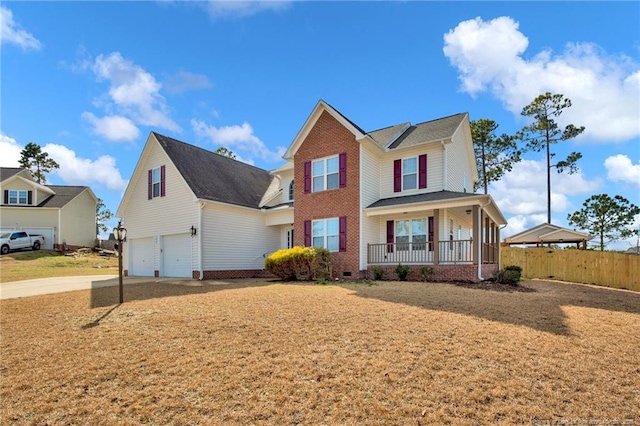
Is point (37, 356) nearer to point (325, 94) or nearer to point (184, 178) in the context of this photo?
point (184, 178)

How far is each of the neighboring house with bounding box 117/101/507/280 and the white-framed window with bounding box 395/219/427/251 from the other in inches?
1.9

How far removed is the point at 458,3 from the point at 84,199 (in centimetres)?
3889

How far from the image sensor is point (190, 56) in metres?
17.4

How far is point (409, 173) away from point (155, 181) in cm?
1412

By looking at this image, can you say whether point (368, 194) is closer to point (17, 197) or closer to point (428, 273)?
point (428, 273)

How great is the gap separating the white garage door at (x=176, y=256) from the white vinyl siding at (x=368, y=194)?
9088 mm

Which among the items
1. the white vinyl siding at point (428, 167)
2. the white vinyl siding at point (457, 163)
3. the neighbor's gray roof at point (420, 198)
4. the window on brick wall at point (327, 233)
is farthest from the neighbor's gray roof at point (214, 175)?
the white vinyl siding at point (457, 163)

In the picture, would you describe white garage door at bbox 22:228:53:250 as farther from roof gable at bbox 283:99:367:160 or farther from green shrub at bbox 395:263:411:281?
green shrub at bbox 395:263:411:281

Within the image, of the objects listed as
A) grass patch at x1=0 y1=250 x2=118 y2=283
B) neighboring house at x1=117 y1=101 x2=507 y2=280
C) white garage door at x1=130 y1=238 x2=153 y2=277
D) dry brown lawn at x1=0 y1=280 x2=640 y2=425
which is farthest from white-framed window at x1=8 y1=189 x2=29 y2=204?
dry brown lawn at x1=0 y1=280 x2=640 y2=425

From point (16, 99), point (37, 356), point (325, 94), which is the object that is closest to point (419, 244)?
point (325, 94)

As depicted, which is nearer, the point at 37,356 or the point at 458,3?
the point at 37,356

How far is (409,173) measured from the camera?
1767 centimetres

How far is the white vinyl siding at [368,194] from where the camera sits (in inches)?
656

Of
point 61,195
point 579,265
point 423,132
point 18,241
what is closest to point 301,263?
point 423,132
